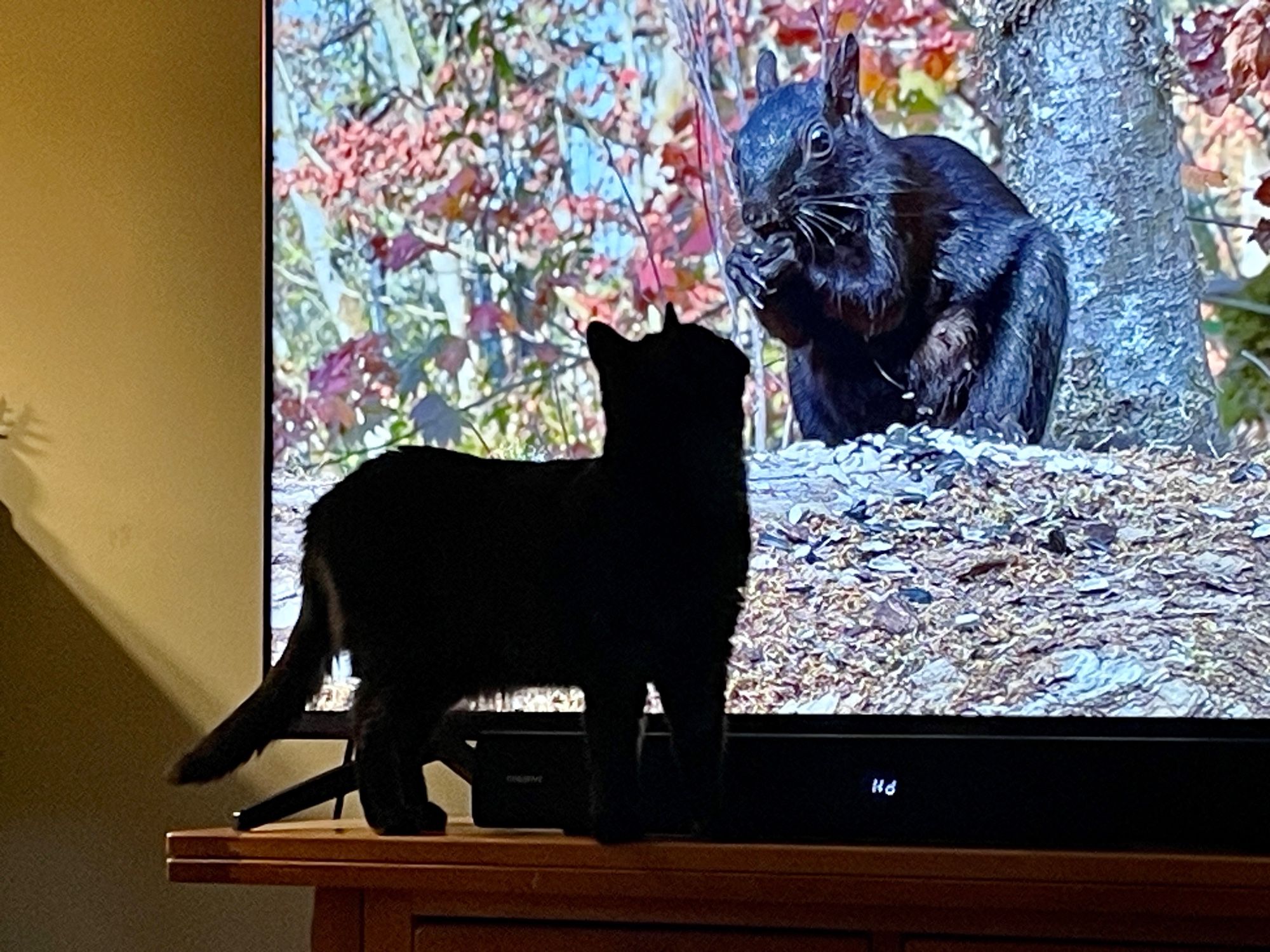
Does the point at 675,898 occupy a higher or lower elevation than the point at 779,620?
lower

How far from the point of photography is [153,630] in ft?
5.53

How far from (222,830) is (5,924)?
0.63 m

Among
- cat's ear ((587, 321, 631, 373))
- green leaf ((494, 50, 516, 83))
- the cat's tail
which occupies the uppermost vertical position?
green leaf ((494, 50, 516, 83))

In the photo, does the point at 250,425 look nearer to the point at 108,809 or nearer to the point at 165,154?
the point at 165,154

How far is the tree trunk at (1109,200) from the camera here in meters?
1.26

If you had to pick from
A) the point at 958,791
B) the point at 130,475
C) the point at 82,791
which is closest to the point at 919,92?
the point at 958,791

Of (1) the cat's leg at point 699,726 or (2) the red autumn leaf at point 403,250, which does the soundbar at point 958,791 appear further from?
(2) the red autumn leaf at point 403,250

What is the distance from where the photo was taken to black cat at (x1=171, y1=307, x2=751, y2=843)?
44.2 inches

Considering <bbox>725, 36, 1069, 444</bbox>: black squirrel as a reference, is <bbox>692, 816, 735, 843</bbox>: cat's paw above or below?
below

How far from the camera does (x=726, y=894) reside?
1.07 meters

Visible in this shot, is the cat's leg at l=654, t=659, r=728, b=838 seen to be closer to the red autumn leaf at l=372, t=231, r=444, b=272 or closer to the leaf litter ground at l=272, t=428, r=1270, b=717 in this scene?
the leaf litter ground at l=272, t=428, r=1270, b=717

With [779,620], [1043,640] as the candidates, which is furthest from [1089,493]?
[779,620]

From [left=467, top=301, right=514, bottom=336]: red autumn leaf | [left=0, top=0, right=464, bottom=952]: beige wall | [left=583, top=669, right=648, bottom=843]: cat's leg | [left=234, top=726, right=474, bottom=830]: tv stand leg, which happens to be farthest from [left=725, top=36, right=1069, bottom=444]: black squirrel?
[left=0, top=0, right=464, bottom=952]: beige wall

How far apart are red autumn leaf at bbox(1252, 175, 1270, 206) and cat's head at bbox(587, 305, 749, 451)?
1.58 feet
